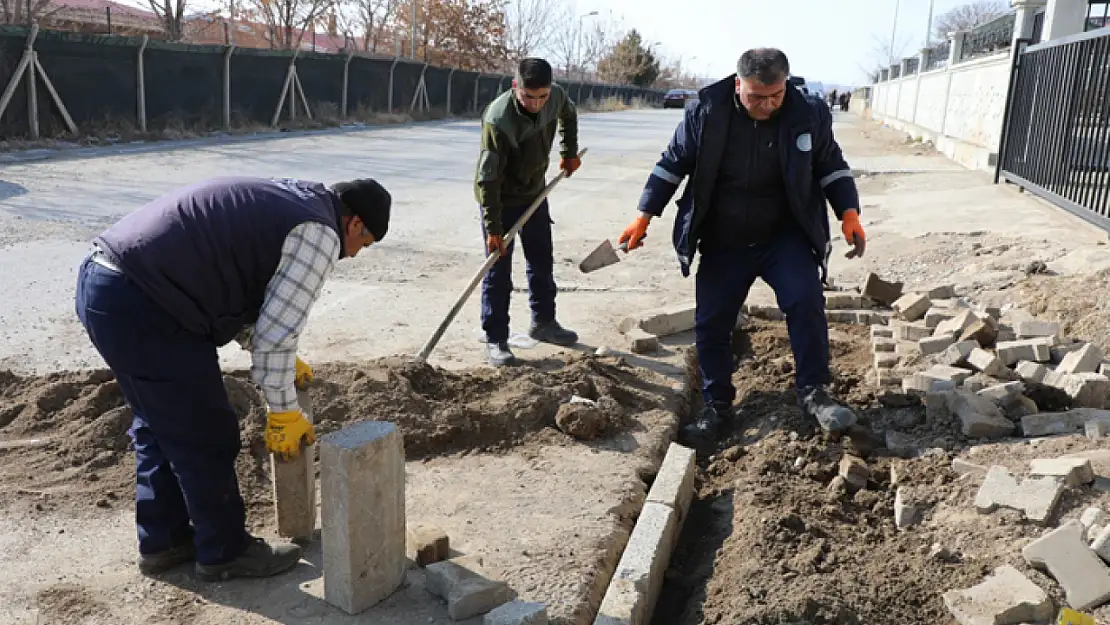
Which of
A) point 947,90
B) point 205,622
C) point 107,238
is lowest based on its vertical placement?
point 205,622

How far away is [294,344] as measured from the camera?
2.73 metres

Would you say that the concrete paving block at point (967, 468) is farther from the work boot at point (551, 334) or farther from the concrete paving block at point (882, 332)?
the work boot at point (551, 334)

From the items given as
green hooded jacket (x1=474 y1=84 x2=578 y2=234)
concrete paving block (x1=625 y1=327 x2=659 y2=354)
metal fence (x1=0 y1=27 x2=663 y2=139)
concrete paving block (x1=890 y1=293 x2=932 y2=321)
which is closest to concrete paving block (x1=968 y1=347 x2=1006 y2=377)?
concrete paving block (x1=890 y1=293 x2=932 y2=321)

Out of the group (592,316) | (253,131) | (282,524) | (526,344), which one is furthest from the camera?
(253,131)

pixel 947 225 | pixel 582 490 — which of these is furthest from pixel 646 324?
pixel 947 225

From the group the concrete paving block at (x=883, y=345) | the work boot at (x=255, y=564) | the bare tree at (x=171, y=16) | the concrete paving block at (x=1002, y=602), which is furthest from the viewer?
the bare tree at (x=171, y=16)

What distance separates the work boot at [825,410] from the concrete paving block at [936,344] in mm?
992

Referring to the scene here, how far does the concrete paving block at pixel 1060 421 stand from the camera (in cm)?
384

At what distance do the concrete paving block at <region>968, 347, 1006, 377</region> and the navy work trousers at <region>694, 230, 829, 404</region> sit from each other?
32.9 inches

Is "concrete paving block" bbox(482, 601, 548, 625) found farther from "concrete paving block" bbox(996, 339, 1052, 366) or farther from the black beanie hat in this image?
"concrete paving block" bbox(996, 339, 1052, 366)

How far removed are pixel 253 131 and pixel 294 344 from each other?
64.8 ft

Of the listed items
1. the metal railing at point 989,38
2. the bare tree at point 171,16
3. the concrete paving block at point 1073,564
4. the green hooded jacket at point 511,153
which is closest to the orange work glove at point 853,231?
the concrete paving block at point 1073,564

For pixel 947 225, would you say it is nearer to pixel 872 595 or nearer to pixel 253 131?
pixel 872 595

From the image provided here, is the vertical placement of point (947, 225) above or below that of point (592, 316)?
above
